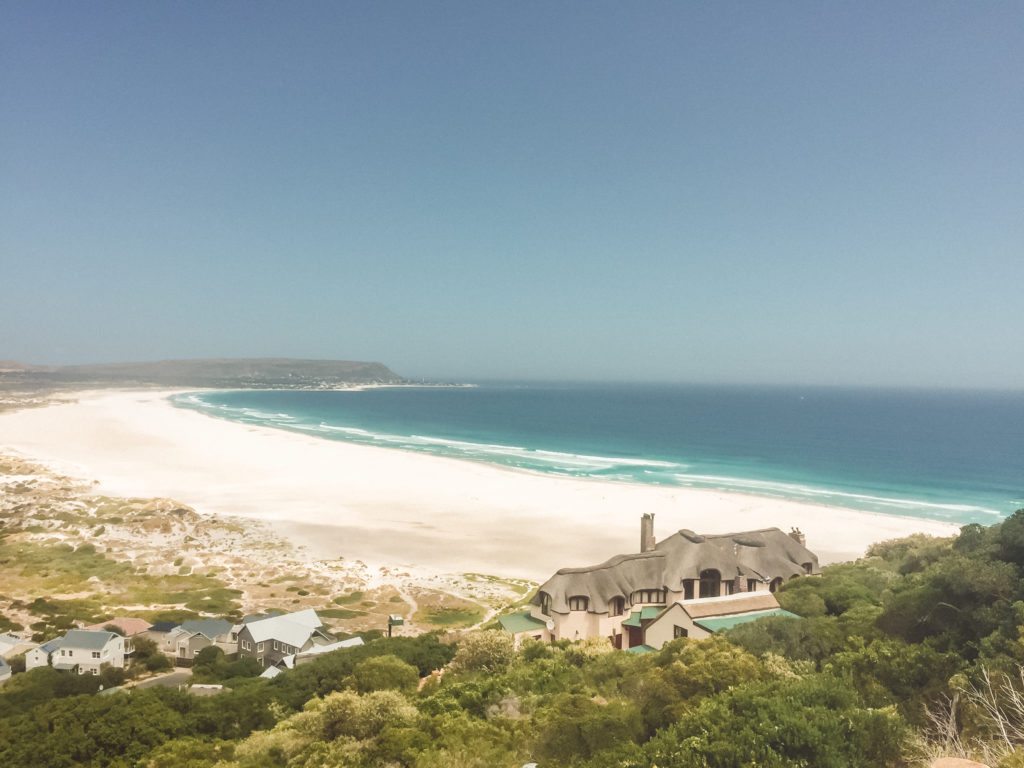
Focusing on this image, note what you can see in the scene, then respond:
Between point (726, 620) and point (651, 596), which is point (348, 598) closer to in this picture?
point (651, 596)

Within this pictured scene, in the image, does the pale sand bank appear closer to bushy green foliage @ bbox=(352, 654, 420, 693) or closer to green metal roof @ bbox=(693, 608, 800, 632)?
green metal roof @ bbox=(693, 608, 800, 632)

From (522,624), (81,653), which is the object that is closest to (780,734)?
(522,624)

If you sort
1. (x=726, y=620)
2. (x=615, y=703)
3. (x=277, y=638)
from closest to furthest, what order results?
(x=615, y=703), (x=726, y=620), (x=277, y=638)

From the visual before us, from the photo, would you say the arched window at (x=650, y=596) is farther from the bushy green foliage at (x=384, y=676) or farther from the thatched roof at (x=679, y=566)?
the bushy green foliage at (x=384, y=676)

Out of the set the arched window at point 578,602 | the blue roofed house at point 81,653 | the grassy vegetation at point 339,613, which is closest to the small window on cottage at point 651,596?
the arched window at point 578,602

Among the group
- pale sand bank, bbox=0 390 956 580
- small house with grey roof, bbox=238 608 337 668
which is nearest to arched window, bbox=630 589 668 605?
pale sand bank, bbox=0 390 956 580

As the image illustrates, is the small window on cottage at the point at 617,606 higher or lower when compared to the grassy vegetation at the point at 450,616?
higher

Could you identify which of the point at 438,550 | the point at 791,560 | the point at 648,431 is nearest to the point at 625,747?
the point at 791,560
